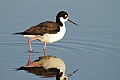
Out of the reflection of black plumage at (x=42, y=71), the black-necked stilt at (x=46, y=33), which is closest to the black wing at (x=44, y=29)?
the black-necked stilt at (x=46, y=33)

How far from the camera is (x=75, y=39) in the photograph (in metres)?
12.4

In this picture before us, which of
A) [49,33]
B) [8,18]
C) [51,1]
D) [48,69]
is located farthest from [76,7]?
[48,69]

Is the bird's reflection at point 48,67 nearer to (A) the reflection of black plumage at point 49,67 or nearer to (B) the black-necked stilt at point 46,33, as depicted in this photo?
(A) the reflection of black plumage at point 49,67

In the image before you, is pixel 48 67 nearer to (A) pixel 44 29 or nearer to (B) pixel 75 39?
(A) pixel 44 29

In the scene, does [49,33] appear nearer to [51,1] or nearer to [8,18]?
[8,18]

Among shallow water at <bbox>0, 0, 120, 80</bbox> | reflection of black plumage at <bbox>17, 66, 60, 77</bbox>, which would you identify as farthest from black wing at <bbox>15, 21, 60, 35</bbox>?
reflection of black plumage at <bbox>17, 66, 60, 77</bbox>

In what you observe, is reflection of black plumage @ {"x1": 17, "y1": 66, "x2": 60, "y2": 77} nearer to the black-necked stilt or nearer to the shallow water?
the shallow water

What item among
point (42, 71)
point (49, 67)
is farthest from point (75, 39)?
point (42, 71)

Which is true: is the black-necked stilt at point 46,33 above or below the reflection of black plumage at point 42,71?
above

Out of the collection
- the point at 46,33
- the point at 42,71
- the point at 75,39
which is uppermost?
the point at 46,33

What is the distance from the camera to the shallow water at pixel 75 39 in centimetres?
1012

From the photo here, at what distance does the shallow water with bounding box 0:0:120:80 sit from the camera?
33.2ft

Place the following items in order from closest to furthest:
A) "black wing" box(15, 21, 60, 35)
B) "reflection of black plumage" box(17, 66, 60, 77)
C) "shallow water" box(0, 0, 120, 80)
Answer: "reflection of black plumage" box(17, 66, 60, 77) < "shallow water" box(0, 0, 120, 80) < "black wing" box(15, 21, 60, 35)

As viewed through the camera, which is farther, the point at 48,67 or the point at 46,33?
the point at 46,33
